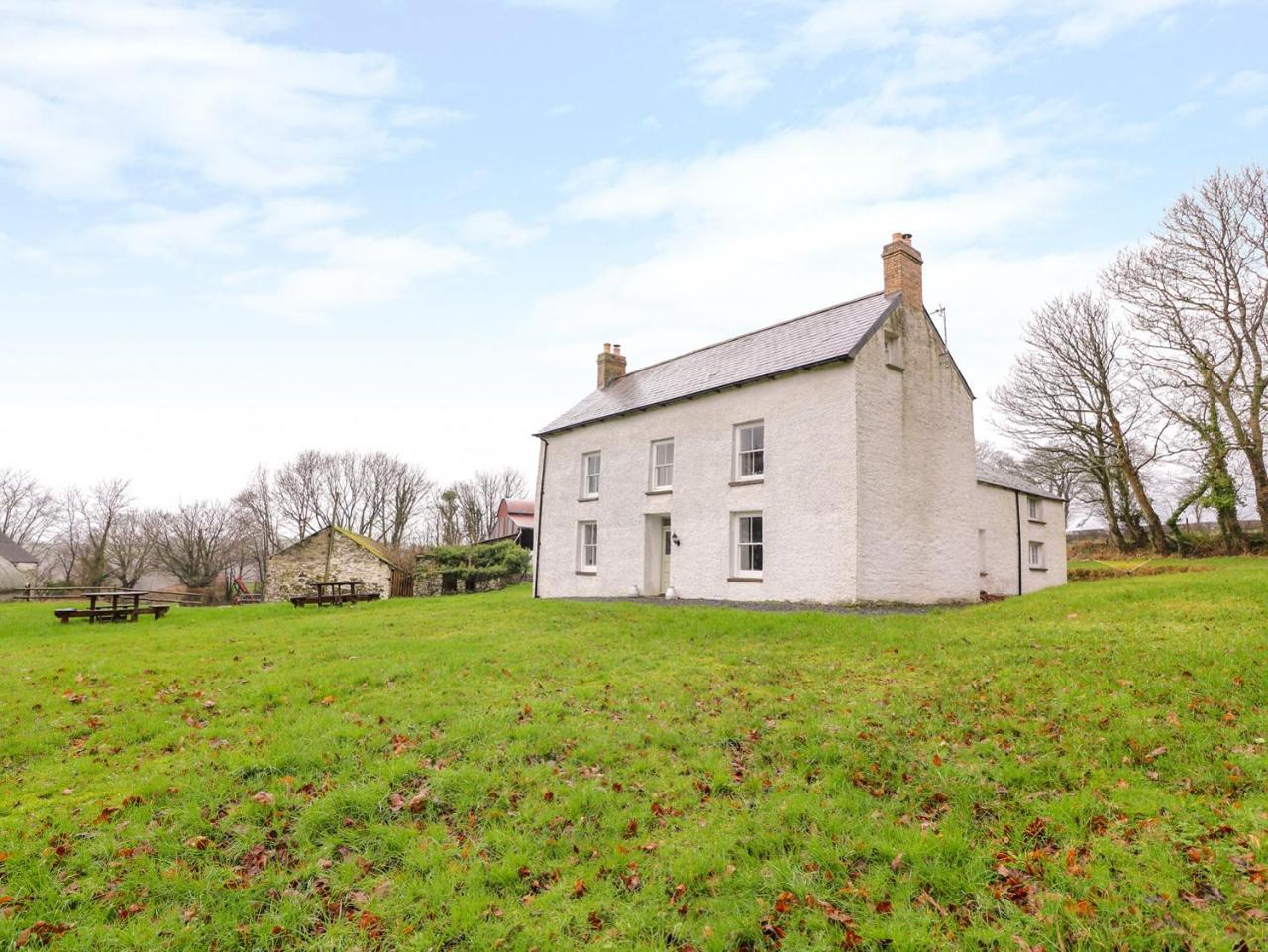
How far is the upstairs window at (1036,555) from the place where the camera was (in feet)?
79.9

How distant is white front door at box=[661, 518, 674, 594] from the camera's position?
69.6 ft

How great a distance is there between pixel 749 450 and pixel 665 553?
15.8 ft

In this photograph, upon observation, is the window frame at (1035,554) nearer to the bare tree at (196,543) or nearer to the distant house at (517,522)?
the distant house at (517,522)

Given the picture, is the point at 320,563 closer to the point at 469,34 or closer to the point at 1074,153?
the point at 469,34

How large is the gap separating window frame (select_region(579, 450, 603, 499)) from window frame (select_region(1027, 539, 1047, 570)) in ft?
53.4

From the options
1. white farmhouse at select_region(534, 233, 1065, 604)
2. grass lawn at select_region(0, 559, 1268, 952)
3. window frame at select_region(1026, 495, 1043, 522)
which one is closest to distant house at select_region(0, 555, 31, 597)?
white farmhouse at select_region(534, 233, 1065, 604)

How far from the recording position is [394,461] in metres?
62.1

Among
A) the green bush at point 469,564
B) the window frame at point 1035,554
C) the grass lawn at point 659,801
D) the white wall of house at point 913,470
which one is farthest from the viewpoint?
the green bush at point 469,564

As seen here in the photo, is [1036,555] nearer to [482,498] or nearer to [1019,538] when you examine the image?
[1019,538]

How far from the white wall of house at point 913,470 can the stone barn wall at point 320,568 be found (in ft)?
78.2

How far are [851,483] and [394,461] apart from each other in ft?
177

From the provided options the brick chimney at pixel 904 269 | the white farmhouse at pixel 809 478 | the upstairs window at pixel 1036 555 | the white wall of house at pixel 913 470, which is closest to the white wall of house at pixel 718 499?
the white farmhouse at pixel 809 478

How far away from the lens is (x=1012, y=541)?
2308 cm

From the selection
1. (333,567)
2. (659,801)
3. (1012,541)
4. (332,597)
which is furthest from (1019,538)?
(333,567)
